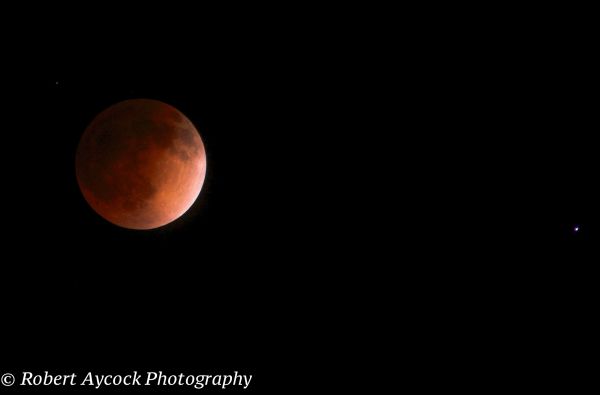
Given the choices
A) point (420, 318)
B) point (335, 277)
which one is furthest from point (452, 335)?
point (335, 277)

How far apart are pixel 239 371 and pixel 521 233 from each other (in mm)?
8103

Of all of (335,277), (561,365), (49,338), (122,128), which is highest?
(335,277)

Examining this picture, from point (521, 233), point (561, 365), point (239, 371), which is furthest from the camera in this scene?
point (239, 371)

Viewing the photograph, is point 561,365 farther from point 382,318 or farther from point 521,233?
point 382,318

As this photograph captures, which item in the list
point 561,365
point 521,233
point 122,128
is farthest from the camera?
point 521,233

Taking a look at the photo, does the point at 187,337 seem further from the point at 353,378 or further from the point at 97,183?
the point at 97,183

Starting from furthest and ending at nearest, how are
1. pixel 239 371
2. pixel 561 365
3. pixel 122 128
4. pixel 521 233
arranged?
1. pixel 239 371
2. pixel 521 233
3. pixel 561 365
4. pixel 122 128

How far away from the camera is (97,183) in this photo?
17.6 feet

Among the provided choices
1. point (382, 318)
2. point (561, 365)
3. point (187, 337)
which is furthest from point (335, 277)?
point (561, 365)

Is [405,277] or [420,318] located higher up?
[405,277]

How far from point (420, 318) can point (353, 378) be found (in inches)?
96.0

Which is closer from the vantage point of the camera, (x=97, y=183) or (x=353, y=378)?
(x=97, y=183)

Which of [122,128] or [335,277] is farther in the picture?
[335,277]

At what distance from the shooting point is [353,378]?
11672 millimetres
